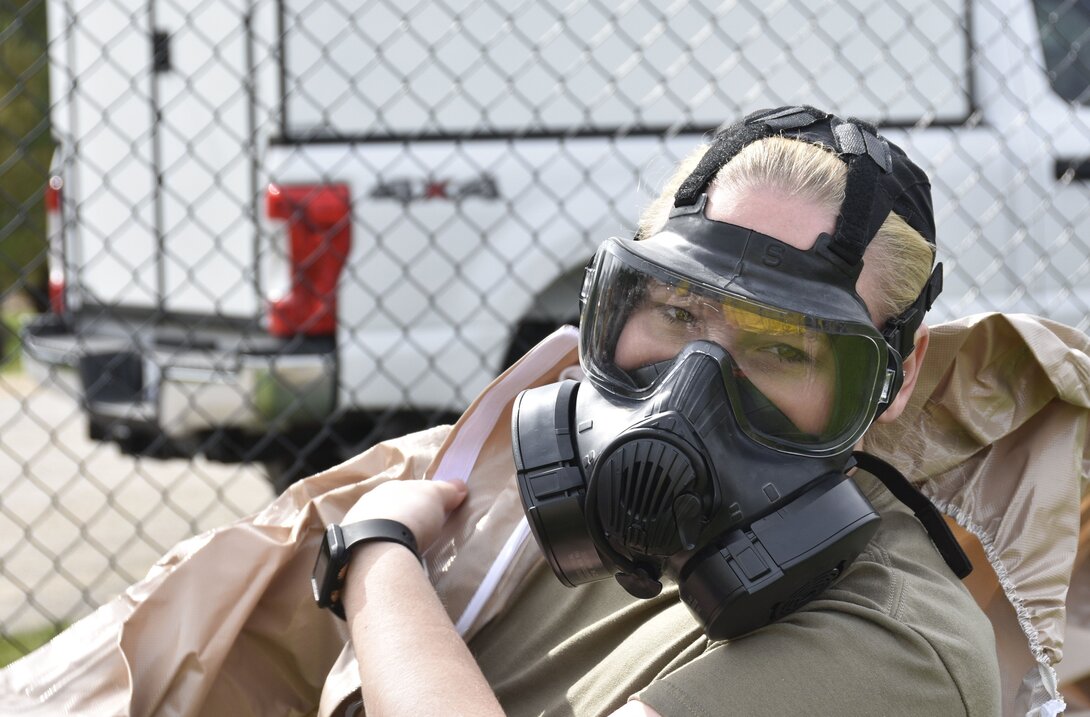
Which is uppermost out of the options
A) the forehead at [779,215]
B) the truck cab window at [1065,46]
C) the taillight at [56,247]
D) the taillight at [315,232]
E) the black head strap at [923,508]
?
the taillight at [56,247]

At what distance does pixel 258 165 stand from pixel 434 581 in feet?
7.07

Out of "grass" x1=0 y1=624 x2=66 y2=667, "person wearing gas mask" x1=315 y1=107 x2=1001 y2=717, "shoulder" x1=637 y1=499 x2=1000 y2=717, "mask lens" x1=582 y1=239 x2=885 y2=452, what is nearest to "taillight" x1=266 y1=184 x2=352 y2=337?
"grass" x1=0 y1=624 x2=66 y2=667

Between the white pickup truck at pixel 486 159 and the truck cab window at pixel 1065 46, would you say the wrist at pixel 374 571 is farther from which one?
the truck cab window at pixel 1065 46

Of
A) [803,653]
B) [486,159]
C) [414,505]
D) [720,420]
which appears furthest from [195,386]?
[803,653]

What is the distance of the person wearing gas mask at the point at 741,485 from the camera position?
1.28 m

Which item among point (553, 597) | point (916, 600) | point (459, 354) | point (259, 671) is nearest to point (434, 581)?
point (553, 597)

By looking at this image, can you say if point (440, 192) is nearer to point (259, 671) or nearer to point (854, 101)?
point (854, 101)

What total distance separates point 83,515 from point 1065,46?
4580 millimetres

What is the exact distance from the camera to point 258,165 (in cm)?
353

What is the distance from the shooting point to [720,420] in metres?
1.36

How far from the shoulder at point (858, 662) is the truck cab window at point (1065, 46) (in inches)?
119

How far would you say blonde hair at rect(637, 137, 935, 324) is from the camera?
141 centimetres

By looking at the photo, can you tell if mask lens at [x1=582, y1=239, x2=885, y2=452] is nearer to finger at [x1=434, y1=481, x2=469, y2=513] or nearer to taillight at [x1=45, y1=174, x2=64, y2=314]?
finger at [x1=434, y1=481, x2=469, y2=513]

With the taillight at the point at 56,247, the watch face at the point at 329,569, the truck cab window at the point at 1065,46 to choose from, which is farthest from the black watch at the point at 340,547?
the taillight at the point at 56,247
